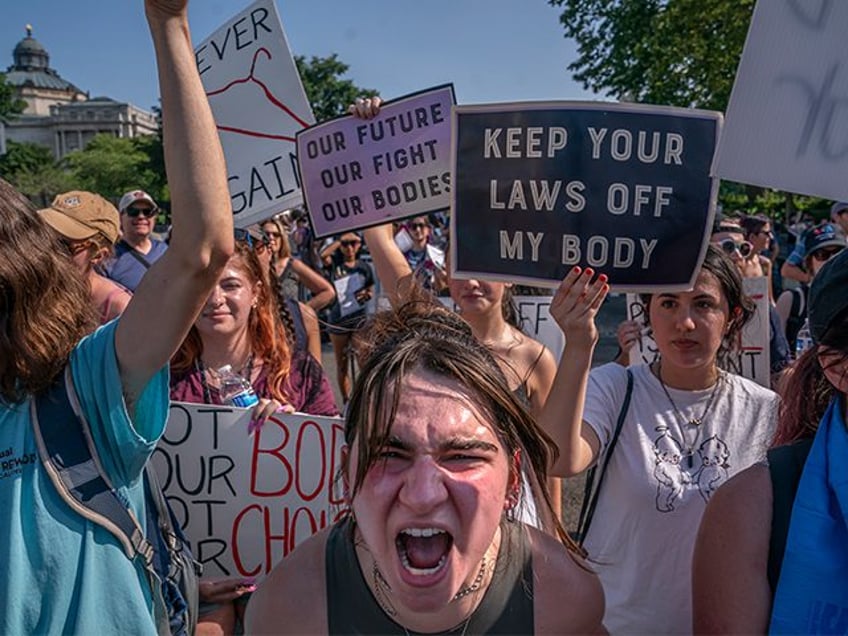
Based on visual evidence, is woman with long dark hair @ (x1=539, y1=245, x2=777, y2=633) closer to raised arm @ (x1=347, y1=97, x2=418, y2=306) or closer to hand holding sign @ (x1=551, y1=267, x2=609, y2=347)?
hand holding sign @ (x1=551, y1=267, x2=609, y2=347)

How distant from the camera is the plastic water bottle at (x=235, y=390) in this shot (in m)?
2.53

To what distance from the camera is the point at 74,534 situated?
1.43m

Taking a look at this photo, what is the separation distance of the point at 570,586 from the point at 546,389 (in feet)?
4.84

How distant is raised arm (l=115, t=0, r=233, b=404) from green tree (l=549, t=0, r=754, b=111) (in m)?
19.4

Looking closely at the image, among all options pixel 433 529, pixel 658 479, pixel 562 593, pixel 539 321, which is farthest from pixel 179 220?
pixel 539 321

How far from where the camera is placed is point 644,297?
2670mm

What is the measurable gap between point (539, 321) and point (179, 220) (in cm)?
266

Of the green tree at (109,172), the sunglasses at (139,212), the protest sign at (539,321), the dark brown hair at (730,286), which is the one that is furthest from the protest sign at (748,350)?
the green tree at (109,172)

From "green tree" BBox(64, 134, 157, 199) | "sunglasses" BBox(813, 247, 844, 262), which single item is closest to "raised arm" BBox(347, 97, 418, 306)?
"sunglasses" BBox(813, 247, 844, 262)

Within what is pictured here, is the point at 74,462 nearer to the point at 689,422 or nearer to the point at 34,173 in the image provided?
the point at 689,422

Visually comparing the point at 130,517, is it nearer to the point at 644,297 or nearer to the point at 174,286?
the point at 174,286

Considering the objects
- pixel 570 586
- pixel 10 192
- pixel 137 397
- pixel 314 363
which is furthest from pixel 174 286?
pixel 314 363

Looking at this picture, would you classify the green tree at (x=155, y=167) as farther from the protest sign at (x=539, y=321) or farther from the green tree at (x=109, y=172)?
the protest sign at (x=539, y=321)

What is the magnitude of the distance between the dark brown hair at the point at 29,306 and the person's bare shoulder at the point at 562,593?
1053 millimetres
